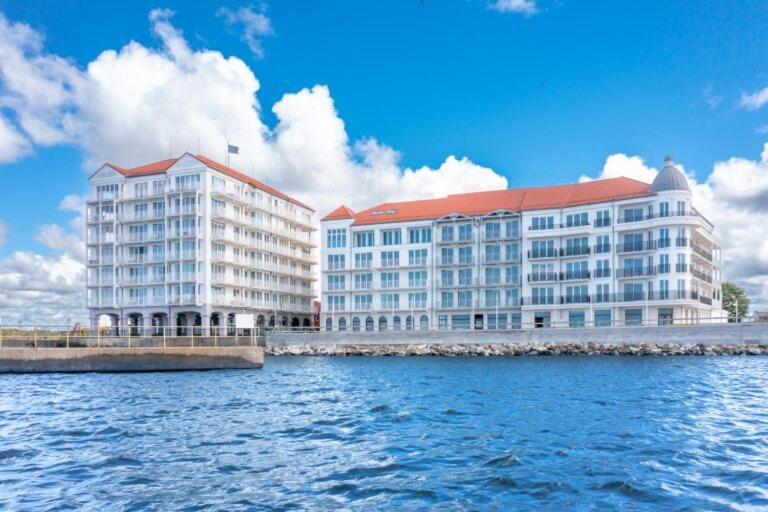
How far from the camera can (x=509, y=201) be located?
257 ft

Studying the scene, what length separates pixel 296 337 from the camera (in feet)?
228

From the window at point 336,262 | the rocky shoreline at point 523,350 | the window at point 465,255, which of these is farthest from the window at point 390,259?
the rocky shoreline at point 523,350

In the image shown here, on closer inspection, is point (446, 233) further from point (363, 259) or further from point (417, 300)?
point (363, 259)

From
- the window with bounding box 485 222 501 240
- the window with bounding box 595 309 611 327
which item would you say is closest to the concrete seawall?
the window with bounding box 595 309 611 327

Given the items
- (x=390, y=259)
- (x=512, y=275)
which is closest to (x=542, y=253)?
(x=512, y=275)

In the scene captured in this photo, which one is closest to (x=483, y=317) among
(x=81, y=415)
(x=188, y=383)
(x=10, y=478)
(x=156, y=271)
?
(x=156, y=271)

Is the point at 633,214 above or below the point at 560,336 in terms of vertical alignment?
above

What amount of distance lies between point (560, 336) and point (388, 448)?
1939 inches

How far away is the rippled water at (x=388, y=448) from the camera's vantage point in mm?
10445

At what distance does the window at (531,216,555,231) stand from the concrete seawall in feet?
148

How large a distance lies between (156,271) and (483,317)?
1568 inches

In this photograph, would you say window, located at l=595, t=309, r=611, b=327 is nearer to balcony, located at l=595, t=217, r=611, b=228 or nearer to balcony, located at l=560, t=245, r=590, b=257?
balcony, located at l=560, t=245, r=590, b=257

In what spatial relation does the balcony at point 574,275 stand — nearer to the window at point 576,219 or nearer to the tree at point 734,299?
the window at point 576,219

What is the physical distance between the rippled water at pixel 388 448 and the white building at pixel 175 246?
2016 inches
